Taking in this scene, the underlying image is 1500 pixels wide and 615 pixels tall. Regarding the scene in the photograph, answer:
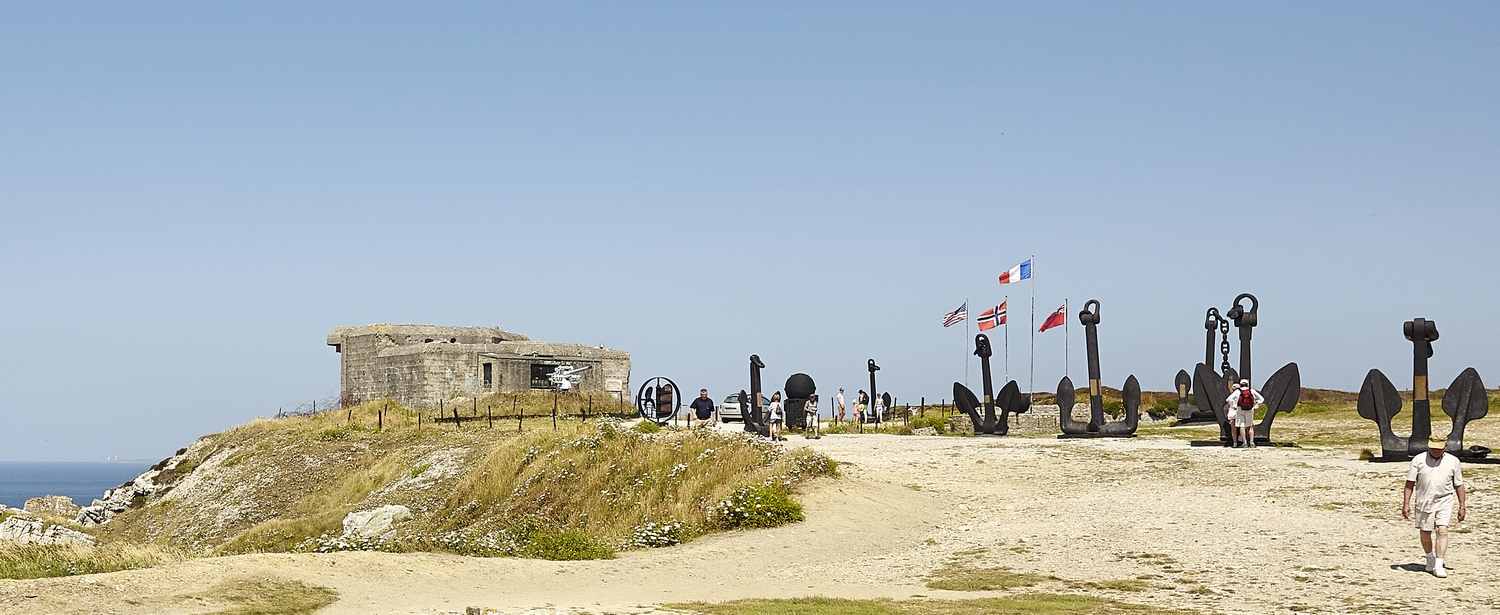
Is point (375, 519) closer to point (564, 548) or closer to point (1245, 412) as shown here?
point (564, 548)

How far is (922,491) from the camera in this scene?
19.5m

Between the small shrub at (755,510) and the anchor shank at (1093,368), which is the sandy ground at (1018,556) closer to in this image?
the small shrub at (755,510)

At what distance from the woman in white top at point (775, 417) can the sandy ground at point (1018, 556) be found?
6.84 meters

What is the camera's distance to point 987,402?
3275 cm

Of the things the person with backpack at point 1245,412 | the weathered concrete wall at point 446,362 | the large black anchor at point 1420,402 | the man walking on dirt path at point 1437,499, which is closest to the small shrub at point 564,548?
the man walking on dirt path at point 1437,499

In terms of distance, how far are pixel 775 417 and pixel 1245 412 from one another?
9.76 m

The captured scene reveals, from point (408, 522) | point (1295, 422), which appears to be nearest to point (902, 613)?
point (408, 522)

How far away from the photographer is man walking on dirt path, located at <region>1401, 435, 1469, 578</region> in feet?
39.1

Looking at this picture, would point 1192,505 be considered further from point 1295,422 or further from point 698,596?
point 1295,422

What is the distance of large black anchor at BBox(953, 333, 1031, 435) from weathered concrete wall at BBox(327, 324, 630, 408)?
17.4 m

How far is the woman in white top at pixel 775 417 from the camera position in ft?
93.2

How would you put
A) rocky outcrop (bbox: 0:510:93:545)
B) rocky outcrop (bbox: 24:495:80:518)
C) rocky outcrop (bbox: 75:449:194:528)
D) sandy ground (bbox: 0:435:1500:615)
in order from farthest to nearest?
rocky outcrop (bbox: 24:495:80:518) < rocky outcrop (bbox: 75:449:194:528) < rocky outcrop (bbox: 0:510:93:545) < sandy ground (bbox: 0:435:1500:615)

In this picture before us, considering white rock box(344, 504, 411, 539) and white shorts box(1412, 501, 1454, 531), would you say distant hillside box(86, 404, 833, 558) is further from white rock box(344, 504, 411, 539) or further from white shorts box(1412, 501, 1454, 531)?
white shorts box(1412, 501, 1454, 531)

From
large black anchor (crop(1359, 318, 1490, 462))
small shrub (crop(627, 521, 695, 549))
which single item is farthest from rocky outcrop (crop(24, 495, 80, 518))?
large black anchor (crop(1359, 318, 1490, 462))
